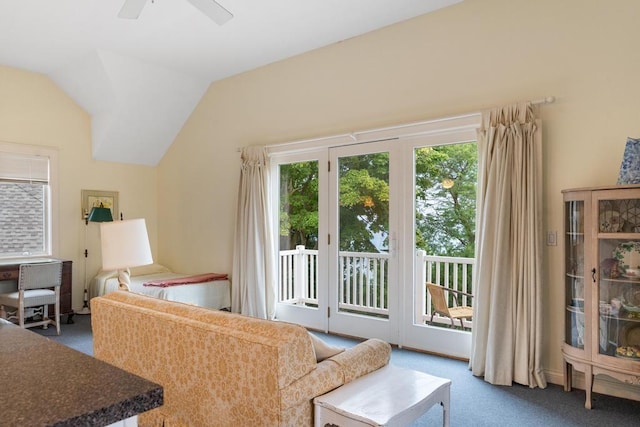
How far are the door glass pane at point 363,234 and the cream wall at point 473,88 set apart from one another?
47cm

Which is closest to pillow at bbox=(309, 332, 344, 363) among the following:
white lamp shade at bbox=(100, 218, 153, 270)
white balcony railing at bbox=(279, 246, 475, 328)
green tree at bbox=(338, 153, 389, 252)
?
white lamp shade at bbox=(100, 218, 153, 270)

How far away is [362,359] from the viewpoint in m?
2.14

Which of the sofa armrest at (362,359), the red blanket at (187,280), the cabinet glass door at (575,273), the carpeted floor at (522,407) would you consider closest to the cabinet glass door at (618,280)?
the cabinet glass door at (575,273)

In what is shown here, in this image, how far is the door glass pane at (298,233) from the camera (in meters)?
4.94

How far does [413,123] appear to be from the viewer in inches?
156

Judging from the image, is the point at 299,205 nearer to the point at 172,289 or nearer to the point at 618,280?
the point at 172,289

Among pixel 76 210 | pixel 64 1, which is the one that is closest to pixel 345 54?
pixel 64 1

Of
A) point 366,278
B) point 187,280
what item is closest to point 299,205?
point 366,278

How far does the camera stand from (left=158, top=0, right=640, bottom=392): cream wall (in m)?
3.08

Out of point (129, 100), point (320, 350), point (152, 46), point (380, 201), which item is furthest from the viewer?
point (129, 100)

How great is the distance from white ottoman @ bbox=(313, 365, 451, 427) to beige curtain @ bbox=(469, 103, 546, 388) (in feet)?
4.54

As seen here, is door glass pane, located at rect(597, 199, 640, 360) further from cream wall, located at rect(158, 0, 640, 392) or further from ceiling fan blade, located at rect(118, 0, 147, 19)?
ceiling fan blade, located at rect(118, 0, 147, 19)

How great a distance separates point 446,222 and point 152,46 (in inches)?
148

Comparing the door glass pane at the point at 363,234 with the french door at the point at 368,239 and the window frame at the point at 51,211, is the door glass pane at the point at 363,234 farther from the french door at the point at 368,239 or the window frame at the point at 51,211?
the window frame at the point at 51,211
